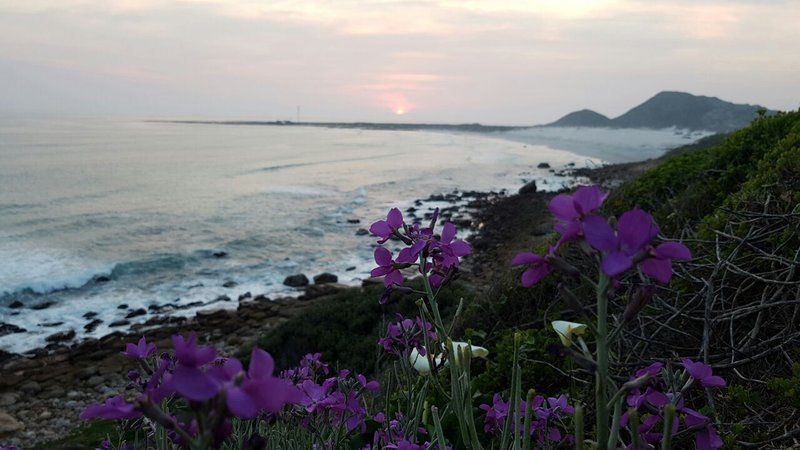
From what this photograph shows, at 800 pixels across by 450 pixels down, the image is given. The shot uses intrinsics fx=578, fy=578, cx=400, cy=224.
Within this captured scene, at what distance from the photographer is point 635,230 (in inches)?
32.8

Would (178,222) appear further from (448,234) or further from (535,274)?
(535,274)

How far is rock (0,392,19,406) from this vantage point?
9.82m

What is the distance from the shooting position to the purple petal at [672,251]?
0.84m

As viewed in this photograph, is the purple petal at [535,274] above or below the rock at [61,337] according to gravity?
above

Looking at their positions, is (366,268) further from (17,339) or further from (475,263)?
(17,339)

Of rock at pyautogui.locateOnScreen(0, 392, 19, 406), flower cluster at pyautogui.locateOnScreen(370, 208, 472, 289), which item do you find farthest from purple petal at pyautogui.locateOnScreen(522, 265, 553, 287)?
rock at pyautogui.locateOnScreen(0, 392, 19, 406)

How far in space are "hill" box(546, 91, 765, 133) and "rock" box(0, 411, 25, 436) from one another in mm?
131553

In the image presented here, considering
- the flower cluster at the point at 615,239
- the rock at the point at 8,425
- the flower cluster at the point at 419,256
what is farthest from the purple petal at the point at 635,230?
the rock at the point at 8,425

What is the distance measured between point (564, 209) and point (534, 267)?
123mm

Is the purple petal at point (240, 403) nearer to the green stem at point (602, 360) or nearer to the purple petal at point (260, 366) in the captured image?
the purple petal at point (260, 366)

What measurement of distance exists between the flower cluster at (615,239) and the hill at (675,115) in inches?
5309

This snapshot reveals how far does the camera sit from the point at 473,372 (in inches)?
173

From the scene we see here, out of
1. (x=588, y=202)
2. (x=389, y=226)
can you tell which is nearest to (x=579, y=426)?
(x=588, y=202)

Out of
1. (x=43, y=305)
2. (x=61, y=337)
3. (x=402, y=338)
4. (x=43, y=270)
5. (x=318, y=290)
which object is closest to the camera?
(x=402, y=338)
